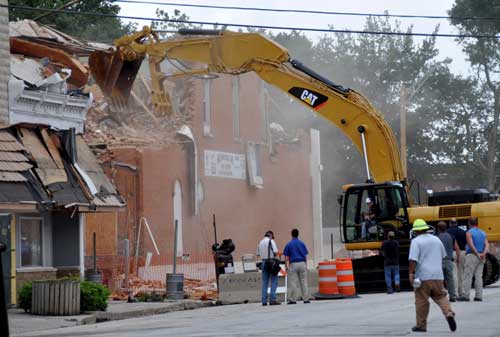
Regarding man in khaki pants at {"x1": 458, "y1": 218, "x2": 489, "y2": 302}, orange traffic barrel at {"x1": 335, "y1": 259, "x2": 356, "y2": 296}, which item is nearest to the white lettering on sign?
orange traffic barrel at {"x1": 335, "y1": 259, "x2": 356, "y2": 296}

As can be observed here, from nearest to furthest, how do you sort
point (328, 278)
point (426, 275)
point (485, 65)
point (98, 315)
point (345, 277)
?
point (426, 275) → point (98, 315) → point (345, 277) → point (328, 278) → point (485, 65)

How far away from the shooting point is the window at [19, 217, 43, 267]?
25.1 m

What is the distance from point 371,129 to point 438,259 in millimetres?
13581

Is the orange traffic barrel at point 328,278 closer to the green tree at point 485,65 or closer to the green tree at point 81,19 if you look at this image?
the green tree at point 81,19

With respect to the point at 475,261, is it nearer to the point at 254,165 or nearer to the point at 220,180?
the point at 220,180

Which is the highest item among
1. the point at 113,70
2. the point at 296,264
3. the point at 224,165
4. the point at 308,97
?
the point at 113,70

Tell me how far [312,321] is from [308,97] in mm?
11970

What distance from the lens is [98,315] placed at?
900 inches

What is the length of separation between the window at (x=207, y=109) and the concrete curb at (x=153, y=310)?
53.6 feet

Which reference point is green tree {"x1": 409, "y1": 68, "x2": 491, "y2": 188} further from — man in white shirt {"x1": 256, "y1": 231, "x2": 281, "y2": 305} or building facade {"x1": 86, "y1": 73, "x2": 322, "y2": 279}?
man in white shirt {"x1": 256, "y1": 231, "x2": 281, "y2": 305}

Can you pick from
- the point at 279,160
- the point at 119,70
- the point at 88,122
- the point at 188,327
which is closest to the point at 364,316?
the point at 188,327

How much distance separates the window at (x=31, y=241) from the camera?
82.2 ft

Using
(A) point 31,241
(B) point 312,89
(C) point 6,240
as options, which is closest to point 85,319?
(C) point 6,240

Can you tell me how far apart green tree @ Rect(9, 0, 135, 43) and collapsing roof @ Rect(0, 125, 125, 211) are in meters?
27.5
